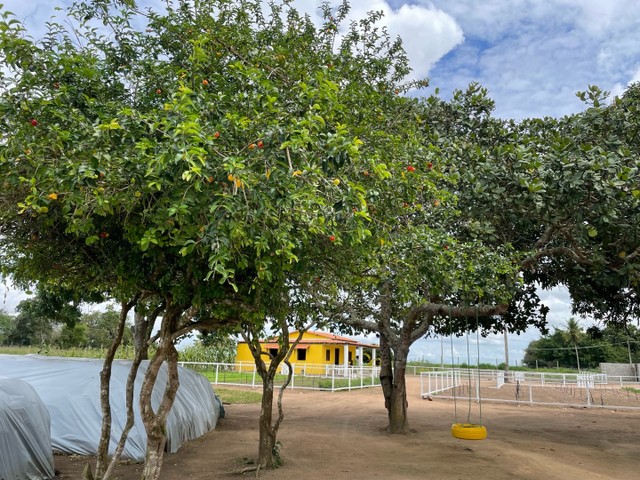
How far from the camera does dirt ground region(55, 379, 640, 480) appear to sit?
337 inches

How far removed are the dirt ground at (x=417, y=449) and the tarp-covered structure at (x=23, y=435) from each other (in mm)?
593

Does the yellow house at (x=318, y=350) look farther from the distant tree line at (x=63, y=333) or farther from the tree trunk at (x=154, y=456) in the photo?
the tree trunk at (x=154, y=456)

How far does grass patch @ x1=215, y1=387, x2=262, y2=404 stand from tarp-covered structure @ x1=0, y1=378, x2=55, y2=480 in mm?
12321

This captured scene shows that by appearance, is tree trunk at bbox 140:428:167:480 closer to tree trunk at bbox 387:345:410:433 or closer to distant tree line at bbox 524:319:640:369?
tree trunk at bbox 387:345:410:433

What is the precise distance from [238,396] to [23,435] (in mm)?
14922

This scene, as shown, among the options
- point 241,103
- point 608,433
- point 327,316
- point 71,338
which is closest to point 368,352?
point 71,338

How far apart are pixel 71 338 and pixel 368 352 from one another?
2580 cm

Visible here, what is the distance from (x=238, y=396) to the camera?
21.6 m

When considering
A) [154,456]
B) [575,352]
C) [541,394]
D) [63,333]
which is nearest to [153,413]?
[154,456]

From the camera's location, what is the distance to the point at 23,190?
4445mm

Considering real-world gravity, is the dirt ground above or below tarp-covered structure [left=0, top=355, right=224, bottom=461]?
below

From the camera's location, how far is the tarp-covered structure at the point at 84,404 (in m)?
9.43

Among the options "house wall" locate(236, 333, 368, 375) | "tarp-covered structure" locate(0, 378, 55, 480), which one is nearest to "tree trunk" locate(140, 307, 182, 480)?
"tarp-covered structure" locate(0, 378, 55, 480)

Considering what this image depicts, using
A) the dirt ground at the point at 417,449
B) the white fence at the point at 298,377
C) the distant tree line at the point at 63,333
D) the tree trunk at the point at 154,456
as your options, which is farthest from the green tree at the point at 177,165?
the distant tree line at the point at 63,333
